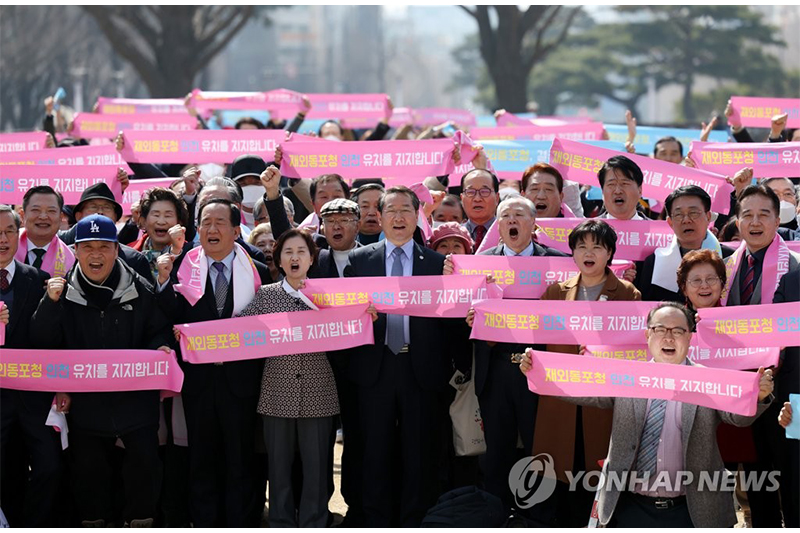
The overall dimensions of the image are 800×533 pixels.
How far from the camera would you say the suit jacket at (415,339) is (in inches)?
296

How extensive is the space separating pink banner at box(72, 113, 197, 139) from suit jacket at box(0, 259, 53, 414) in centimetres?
656

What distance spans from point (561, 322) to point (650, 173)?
230cm

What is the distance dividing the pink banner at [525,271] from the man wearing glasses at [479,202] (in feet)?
3.18

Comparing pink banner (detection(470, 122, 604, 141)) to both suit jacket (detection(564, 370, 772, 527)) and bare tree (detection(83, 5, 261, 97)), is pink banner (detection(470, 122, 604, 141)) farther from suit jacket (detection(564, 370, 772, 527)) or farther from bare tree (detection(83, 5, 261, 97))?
bare tree (detection(83, 5, 261, 97))

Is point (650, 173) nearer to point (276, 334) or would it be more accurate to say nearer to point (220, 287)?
point (276, 334)

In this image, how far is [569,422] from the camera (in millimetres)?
7406

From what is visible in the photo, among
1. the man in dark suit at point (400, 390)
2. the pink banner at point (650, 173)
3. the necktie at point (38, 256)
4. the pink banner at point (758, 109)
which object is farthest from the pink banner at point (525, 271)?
the pink banner at point (758, 109)

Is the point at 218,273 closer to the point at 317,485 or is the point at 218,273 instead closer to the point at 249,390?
the point at 249,390

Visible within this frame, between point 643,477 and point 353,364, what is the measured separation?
77.5 inches

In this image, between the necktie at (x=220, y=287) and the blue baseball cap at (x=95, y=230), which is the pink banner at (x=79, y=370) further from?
the blue baseball cap at (x=95, y=230)

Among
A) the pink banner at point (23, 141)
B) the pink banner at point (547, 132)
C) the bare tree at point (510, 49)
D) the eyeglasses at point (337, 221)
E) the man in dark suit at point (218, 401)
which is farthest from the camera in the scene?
the bare tree at point (510, 49)

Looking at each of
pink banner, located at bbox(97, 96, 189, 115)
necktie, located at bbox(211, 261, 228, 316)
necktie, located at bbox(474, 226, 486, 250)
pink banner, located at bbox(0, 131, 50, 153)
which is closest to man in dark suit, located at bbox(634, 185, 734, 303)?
necktie, located at bbox(474, 226, 486, 250)

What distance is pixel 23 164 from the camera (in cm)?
970

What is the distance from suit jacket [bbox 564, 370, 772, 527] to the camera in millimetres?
6484
